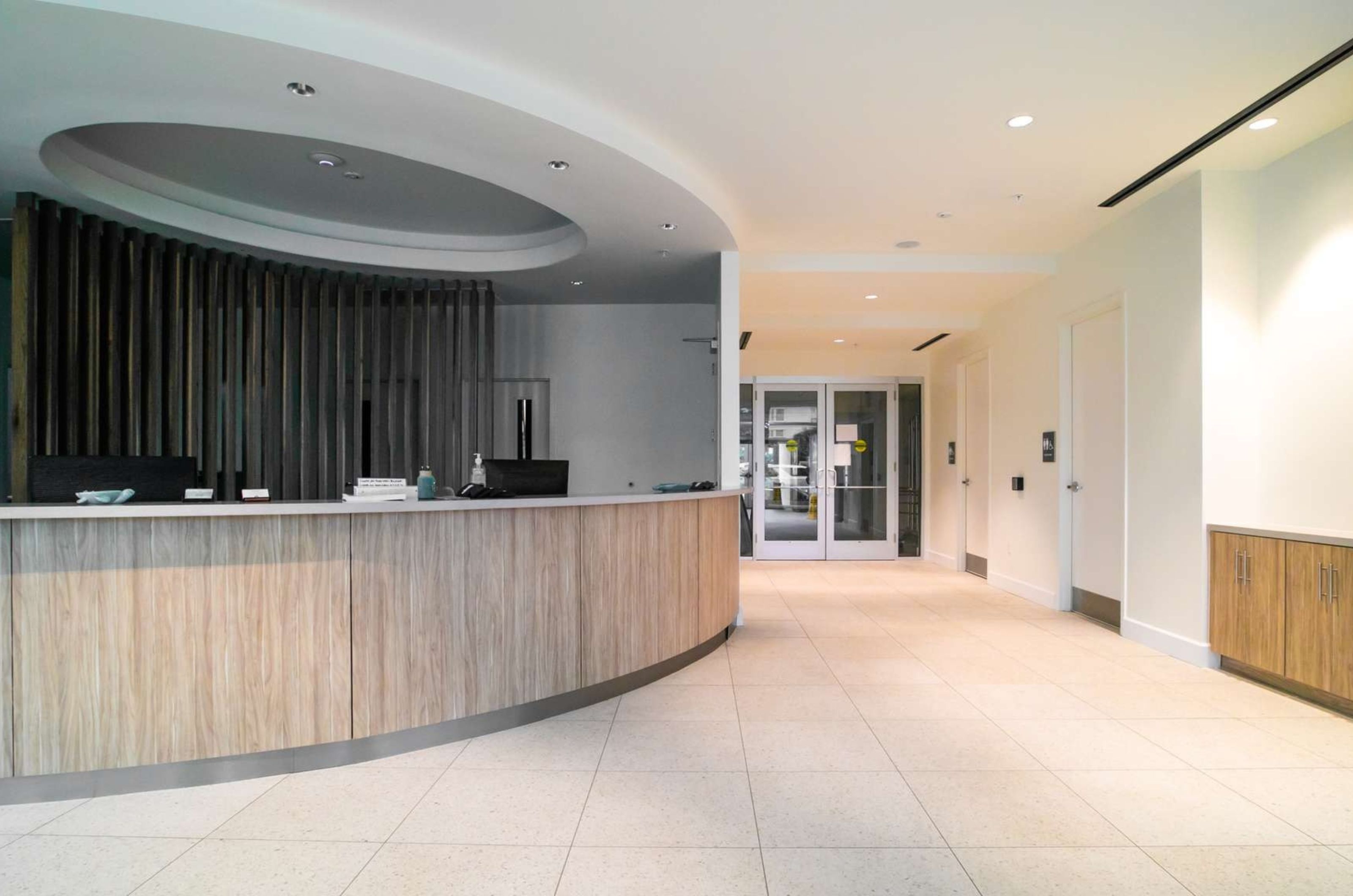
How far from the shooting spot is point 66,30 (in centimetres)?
298

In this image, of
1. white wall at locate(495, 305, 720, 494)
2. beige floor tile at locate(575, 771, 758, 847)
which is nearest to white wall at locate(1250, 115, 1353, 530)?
beige floor tile at locate(575, 771, 758, 847)

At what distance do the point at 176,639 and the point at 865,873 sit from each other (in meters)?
2.75

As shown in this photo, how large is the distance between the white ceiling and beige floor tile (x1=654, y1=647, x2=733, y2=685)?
124 inches

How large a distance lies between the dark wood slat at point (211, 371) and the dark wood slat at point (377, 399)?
124cm

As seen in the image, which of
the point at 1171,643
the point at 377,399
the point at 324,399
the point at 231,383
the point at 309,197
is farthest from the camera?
the point at 377,399

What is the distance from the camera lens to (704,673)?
4582 millimetres

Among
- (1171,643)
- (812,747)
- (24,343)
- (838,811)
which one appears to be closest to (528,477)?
(812,747)

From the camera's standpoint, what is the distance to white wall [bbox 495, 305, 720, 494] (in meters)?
8.23

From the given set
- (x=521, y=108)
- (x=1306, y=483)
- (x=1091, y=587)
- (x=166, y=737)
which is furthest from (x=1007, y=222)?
(x=166, y=737)

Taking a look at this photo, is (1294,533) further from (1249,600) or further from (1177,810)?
(1177,810)

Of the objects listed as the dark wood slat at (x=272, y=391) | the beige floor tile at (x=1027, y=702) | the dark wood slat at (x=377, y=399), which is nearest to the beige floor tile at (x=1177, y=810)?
the beige floor tile at (x=1027, y=702)

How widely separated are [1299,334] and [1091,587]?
257cm

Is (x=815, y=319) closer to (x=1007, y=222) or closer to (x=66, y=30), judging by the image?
(x=1007, y=222)

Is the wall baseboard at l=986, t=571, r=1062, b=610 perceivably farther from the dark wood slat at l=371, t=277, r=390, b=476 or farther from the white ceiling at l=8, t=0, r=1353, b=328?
the dark wood slat at l=371, t=277, r=390, b=476
